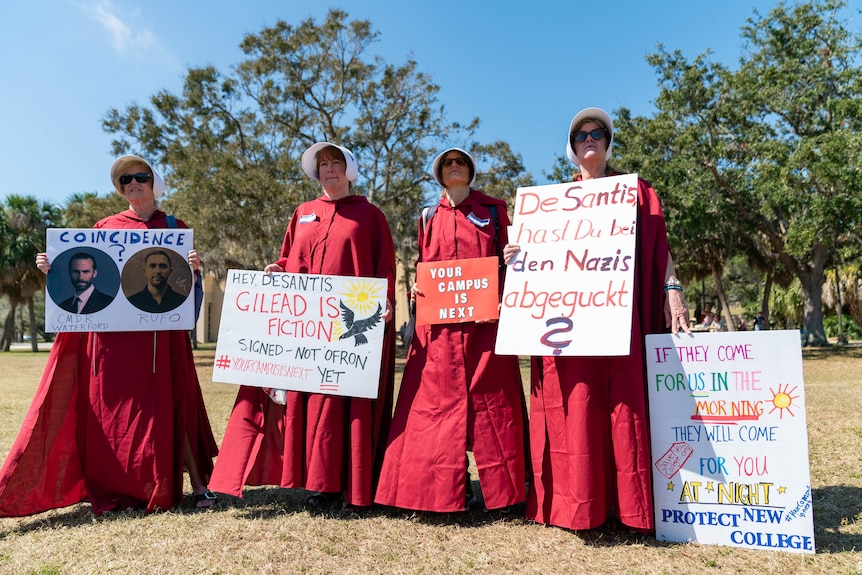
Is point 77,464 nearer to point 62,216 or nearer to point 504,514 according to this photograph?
point 504,514

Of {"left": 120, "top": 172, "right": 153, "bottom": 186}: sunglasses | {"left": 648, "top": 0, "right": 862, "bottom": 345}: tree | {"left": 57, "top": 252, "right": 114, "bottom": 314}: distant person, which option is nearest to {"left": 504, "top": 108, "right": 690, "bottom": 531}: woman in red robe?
{"left": 120, "top": 172, "right": 153, "bottom": 186}: sunglasses

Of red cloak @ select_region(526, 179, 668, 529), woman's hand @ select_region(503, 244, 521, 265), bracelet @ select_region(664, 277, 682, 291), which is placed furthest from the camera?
woman's hand @ select_region(503, 244, 521, 265)

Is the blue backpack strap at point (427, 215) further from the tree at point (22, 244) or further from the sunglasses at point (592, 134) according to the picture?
the tree at point (22, 244)

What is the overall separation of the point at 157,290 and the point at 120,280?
0.83ft

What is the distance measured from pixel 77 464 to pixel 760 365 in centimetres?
422

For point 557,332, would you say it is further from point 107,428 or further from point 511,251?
point 107,428

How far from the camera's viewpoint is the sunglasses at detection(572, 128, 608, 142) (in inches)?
143

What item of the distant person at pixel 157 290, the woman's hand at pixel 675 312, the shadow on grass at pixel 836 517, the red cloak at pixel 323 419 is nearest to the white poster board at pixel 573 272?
the woman's hand at pixel 675 312

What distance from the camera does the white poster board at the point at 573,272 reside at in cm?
328

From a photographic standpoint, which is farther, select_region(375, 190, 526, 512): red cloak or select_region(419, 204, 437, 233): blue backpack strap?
select_region(419, 204, 437, 233): blue backpack strap

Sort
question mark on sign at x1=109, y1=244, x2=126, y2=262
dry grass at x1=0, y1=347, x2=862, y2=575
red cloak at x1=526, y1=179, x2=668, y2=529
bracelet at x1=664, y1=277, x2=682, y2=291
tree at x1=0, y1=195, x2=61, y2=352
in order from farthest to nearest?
1. tree at x1=0, y1=195, x2=61, y2=352
2. question mark on sign at x1=109, y1=244, x2=126, y2=262
3. bracelet at x1=664, y1=277, x2=682, y2=291
4. red cloak at x1=526, y1=179, x2=668, y2=529
5. dry grass at x1=0, y1=347, x2=862, y2=575

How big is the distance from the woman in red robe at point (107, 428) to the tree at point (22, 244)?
91.1ft

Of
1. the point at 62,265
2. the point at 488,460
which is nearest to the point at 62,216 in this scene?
the point at 62,265

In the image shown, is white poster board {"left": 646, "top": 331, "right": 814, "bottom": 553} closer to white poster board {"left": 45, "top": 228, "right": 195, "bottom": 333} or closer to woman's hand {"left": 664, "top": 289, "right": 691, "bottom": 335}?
woman's hand {"left": 664, "top": 289, "right": 691, "bottom": 335}
